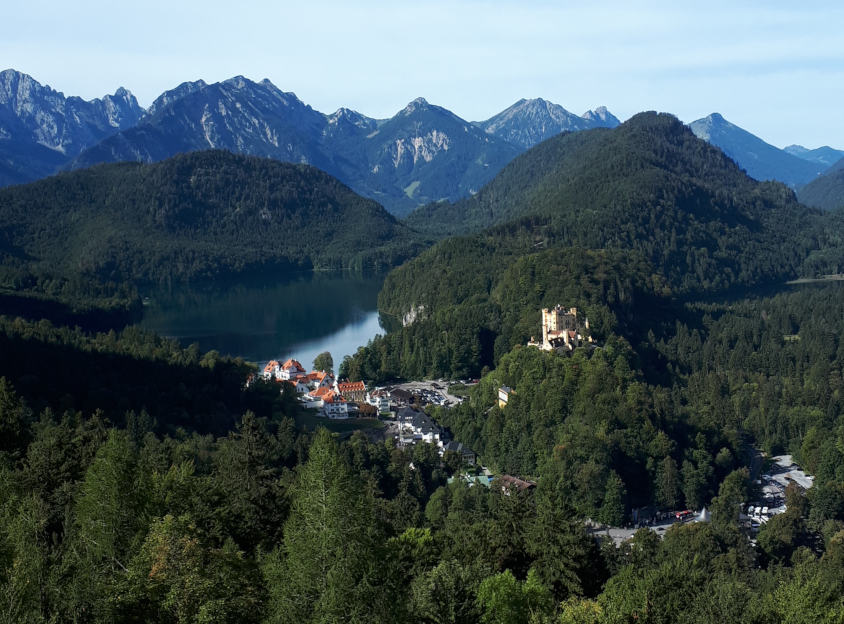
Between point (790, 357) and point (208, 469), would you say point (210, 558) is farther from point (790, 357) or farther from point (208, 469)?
point (790, 357)

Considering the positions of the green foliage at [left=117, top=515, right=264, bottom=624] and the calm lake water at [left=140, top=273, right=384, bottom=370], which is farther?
the calm lake water at [left=140, top=273, right=384, bottom=370]

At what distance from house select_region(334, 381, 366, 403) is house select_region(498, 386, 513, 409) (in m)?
11.0

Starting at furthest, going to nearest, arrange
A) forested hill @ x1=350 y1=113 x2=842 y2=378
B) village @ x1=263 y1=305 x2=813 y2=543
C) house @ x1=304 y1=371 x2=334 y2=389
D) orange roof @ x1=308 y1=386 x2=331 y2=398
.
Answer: forested hill @ x1=350 y1=113 x2=842 y2=378, house @ x1=304 y1=371 x2=334 y2=389, orange roof @ x1=308 y1=386 x2=331 y2=398, village @ x1=263 y1=305 x2=813 y2=543

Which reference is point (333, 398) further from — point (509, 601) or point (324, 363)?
point (509, 601)

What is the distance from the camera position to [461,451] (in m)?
50.3

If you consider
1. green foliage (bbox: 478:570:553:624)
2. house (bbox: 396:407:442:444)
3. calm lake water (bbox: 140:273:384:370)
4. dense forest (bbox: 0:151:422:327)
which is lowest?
house (bbox: 396:407:442:444)

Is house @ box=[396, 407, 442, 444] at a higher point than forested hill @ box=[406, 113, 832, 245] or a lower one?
lower

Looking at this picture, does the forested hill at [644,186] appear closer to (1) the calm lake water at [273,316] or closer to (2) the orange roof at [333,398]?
(1) the calm lake water at [273,316]

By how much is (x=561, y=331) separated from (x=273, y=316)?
190ft

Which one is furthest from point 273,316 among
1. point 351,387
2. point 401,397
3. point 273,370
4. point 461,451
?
point 461,451

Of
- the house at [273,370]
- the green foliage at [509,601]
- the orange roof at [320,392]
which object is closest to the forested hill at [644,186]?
the house at [273,370]

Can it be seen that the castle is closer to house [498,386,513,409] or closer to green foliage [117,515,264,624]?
house [498,386,513,409]

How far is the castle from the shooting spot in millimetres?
61656

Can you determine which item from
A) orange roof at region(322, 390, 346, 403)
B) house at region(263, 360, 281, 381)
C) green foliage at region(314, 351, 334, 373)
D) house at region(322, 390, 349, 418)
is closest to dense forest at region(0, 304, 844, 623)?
house at region(322, 390, 349, 418)
